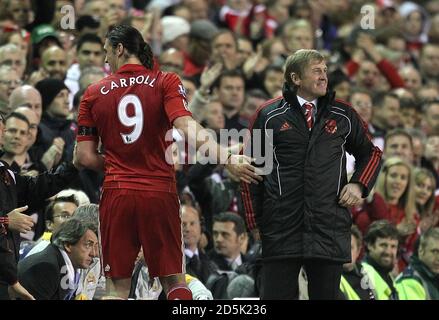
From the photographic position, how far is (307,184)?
27.2 ft

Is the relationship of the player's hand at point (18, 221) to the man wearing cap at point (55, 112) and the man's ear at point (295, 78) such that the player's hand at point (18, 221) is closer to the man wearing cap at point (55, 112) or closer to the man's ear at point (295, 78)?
the man's ear at point (295, 78)

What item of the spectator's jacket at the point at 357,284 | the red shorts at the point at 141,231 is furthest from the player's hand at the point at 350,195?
the spectator's jacket at the point at 357,284

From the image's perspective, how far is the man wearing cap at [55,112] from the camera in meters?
11.6

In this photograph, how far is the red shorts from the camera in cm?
793

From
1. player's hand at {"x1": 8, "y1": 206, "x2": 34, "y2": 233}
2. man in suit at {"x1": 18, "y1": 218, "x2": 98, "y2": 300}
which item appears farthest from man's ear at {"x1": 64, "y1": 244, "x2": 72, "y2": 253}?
player's hand at {"x1": 8, "y1": 206, "x2": 34, "y2": 233}

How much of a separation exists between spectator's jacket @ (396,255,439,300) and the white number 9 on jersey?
4.18 m

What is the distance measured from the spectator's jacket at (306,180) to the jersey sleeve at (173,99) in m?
0.79

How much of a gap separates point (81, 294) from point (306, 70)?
2661 millimetres

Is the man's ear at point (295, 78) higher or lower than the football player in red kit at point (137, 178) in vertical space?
higher

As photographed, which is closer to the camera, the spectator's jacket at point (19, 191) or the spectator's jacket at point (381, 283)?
the spectator's jacket at point (19, 191)

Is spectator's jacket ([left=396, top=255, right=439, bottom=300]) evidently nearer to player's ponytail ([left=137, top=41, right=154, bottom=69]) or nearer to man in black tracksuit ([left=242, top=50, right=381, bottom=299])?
man in black tracksuit ([left=242, top=50, right=381, bottom=299])

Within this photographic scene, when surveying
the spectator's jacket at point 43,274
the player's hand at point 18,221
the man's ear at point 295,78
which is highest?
the man's ear at point 295,78
